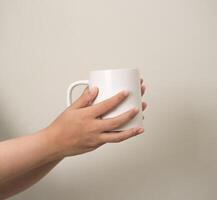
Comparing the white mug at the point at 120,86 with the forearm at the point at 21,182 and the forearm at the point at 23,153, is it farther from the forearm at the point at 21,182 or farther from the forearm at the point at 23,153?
the forearm at the point at 21,182

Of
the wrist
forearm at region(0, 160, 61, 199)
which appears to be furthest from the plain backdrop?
the wrist

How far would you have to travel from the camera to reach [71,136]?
493mm

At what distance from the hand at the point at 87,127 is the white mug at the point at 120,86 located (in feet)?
0.03

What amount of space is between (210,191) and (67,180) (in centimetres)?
39

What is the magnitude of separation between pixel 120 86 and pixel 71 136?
12 cm

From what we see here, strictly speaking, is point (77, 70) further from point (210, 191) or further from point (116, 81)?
point (210, 191)

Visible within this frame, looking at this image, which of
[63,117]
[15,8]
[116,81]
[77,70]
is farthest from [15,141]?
[15,8]

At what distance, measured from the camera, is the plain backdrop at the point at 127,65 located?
772mm

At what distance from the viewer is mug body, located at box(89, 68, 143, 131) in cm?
47

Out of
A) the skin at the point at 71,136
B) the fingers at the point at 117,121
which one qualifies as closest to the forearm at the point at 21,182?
the skin at the point at 71,136

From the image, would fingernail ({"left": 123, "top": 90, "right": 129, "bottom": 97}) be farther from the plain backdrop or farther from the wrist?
the plain backdrop

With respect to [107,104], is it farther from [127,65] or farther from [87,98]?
[127,65]

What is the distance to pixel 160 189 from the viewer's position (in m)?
0.82

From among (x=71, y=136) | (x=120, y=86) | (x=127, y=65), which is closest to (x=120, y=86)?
(x=120, y=86)
